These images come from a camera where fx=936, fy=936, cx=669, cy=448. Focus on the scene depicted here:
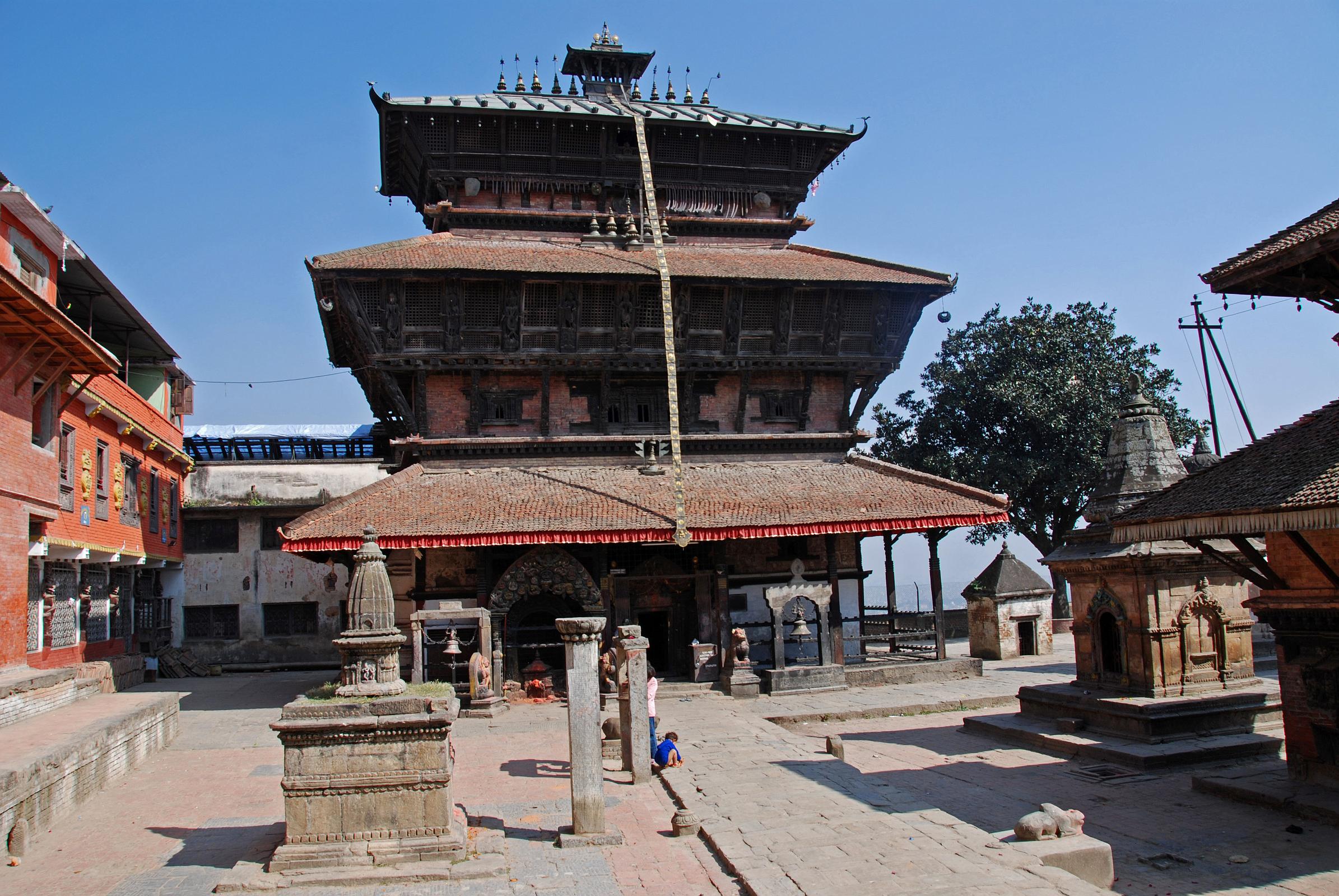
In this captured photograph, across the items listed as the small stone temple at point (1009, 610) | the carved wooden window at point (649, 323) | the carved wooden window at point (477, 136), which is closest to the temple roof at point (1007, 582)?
the small stone temple at point (1009, 610)

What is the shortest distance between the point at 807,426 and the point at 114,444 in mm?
16910

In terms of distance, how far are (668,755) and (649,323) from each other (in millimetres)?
11804

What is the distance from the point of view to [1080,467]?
34062mm

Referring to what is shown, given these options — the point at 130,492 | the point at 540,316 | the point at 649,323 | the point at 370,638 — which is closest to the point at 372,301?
the point at 540,316

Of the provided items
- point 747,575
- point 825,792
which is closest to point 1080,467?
point 747,575

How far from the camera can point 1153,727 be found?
1412cm

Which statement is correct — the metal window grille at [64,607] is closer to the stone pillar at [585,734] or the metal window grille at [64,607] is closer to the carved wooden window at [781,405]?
the stone pillar at [585,734]

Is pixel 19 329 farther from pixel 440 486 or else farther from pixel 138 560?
pixel 138 560

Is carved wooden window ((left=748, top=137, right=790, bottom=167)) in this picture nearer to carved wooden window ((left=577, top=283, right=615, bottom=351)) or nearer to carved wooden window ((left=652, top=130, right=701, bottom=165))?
carved wooden window ((left=652, top=130, right=701, bottom=165))

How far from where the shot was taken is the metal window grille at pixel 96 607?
2075 cm

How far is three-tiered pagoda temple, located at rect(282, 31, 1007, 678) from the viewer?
19.7 meters

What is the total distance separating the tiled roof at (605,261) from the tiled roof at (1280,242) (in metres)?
10.5

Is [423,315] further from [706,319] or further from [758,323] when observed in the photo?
[758,323]

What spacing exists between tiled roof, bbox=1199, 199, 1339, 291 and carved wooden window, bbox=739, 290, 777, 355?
1119 centimetres
